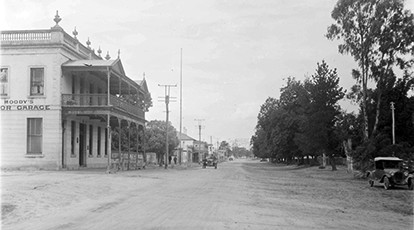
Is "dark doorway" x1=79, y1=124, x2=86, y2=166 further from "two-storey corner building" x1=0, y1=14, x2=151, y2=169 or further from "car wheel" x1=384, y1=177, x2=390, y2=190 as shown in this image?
"car wheel" x1=384, y1=177, x2=390, y2=190

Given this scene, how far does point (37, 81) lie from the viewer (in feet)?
107

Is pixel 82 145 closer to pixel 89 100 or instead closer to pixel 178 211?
pixel 89 100

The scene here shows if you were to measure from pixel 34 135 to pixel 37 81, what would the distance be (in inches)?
147

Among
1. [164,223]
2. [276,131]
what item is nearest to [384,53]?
[164,223]

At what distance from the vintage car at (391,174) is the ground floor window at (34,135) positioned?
71.1 ft

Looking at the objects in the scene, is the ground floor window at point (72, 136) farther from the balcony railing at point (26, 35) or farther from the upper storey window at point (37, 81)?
the balcony railing at point (26, 35)

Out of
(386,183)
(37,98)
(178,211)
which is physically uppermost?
(37,98)

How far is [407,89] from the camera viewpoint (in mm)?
40406

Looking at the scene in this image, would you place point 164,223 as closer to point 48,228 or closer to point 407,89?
point 48,228

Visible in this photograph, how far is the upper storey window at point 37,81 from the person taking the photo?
32.5 metres

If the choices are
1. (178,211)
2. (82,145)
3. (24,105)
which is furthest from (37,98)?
(178,211)

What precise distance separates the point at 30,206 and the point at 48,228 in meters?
3.93

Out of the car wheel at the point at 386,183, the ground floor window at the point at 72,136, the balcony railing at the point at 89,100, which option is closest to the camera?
the car wheel at the point at 386,183

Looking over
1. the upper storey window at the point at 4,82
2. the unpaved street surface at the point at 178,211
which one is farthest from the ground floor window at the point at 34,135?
the unpaved street surface at the point at 178,211
